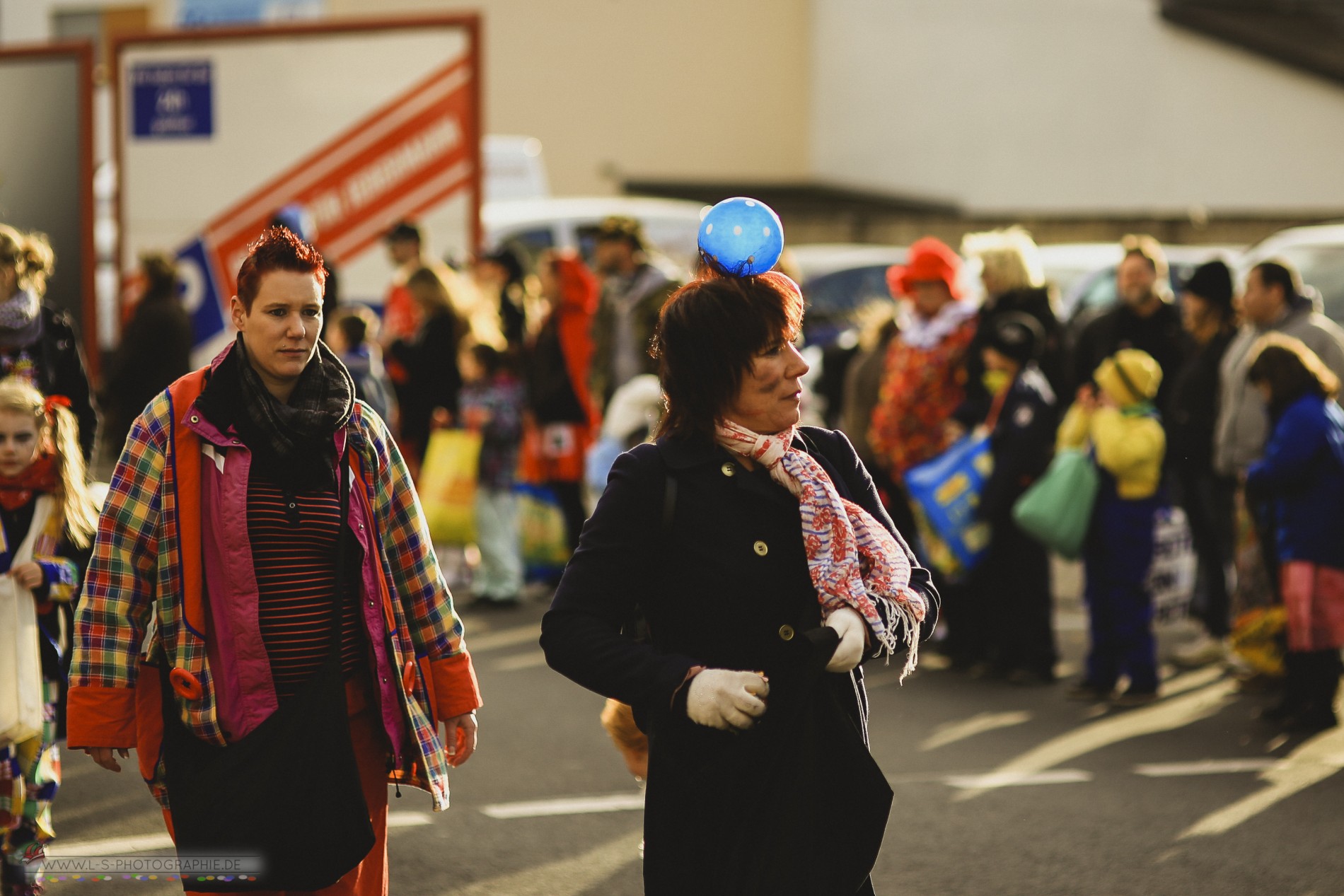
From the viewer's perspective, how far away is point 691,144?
1115 inches

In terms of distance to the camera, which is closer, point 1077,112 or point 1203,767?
point 1203,767

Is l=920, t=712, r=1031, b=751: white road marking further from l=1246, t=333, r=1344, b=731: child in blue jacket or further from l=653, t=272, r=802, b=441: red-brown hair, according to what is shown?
l=653, t=272, r=802, b=441: red-brown hair

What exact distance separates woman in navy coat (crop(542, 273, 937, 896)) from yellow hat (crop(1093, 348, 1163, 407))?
5096mm

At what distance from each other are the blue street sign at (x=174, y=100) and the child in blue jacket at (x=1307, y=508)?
885 cm

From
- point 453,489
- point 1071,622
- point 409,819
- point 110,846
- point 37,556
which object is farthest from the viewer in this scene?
point 453,489

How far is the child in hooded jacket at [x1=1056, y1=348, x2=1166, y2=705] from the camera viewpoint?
8148 mm

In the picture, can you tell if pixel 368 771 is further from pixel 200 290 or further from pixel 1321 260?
pixel 1321 260

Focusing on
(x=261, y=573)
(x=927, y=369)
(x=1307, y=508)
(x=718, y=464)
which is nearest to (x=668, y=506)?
(x=718, y=464)

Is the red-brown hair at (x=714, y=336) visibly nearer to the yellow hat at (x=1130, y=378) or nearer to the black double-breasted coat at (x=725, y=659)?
the black double-breasted coat at (x=725, y=659)

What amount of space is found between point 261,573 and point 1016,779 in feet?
13.2

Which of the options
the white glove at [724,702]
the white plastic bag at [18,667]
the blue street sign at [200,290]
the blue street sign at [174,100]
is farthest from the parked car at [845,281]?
the white glove at [724,702]

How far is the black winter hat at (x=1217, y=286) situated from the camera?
9.30 metres

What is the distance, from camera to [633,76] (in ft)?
90.9

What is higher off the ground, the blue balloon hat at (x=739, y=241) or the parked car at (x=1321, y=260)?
the parked car at (x=1321, y=260)
